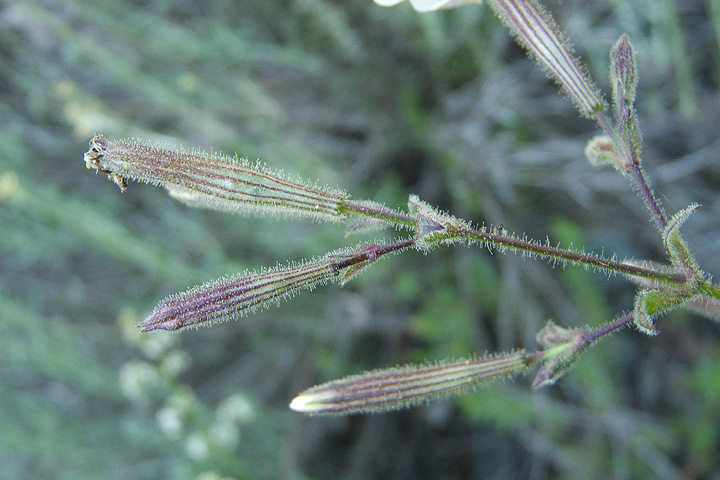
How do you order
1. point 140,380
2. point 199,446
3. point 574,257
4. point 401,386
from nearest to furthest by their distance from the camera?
point 574,257, point 401,386, point 199,446, point 140,380

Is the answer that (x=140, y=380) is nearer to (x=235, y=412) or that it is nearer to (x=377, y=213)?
(x=235, y=412)

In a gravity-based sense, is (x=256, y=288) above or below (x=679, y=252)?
above

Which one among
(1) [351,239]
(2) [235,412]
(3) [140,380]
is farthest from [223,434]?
(1) [351,239]

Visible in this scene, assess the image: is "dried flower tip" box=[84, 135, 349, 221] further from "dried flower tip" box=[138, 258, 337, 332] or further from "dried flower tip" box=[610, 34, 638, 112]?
"dried flower tip" box=[610, 34, 638, 112]

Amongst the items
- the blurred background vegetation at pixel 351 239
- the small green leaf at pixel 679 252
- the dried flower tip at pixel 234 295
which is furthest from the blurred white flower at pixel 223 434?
the small green leaf at pixel 679 252

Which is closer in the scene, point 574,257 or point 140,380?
point 574,257

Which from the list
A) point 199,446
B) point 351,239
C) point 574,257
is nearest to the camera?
point 574,257

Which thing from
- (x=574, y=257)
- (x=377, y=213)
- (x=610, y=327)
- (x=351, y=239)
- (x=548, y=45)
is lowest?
(x=610, y=327)

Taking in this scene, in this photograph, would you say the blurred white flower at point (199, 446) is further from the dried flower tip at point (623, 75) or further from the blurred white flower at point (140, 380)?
the dried flower tip at point (623, 75)
